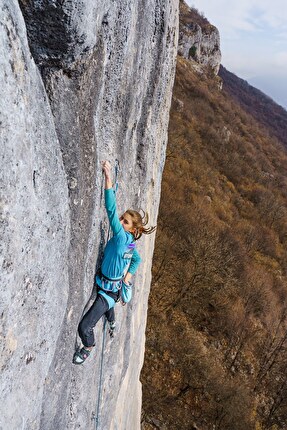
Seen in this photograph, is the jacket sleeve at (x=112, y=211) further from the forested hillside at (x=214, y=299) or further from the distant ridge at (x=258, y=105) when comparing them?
the distant ridge at (x=258, y=105)

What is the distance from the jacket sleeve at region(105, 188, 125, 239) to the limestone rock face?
3.5 inches

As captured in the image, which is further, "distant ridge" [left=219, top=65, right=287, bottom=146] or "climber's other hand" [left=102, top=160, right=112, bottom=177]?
"distant ridge" [left=219, top=65, right=287, bottom=146]

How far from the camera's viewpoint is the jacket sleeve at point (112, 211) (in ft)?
11.6

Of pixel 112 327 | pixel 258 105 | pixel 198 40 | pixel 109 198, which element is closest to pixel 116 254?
pixel 109 198

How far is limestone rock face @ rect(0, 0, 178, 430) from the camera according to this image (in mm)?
2135

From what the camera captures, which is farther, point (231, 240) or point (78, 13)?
point (231, 240)

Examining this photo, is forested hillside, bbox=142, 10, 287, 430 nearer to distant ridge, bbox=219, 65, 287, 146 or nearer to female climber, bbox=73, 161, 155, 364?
female climber, bbox=73, 161, 155, 364

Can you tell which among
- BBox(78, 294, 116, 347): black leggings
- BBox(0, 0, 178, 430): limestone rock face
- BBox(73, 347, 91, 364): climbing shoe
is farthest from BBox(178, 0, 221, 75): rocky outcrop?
BBox(73, 347, 91, 364): climbing shoe

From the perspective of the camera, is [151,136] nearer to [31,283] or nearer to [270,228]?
[31,283]

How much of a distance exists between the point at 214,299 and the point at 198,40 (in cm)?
4667

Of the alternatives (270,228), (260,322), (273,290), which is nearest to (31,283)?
(260,322)

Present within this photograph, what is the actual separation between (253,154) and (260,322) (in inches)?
1112

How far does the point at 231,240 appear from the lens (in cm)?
2645

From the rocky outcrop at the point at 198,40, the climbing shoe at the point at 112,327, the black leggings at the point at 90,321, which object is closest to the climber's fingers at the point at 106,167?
the black leggings at the point at 90,321
